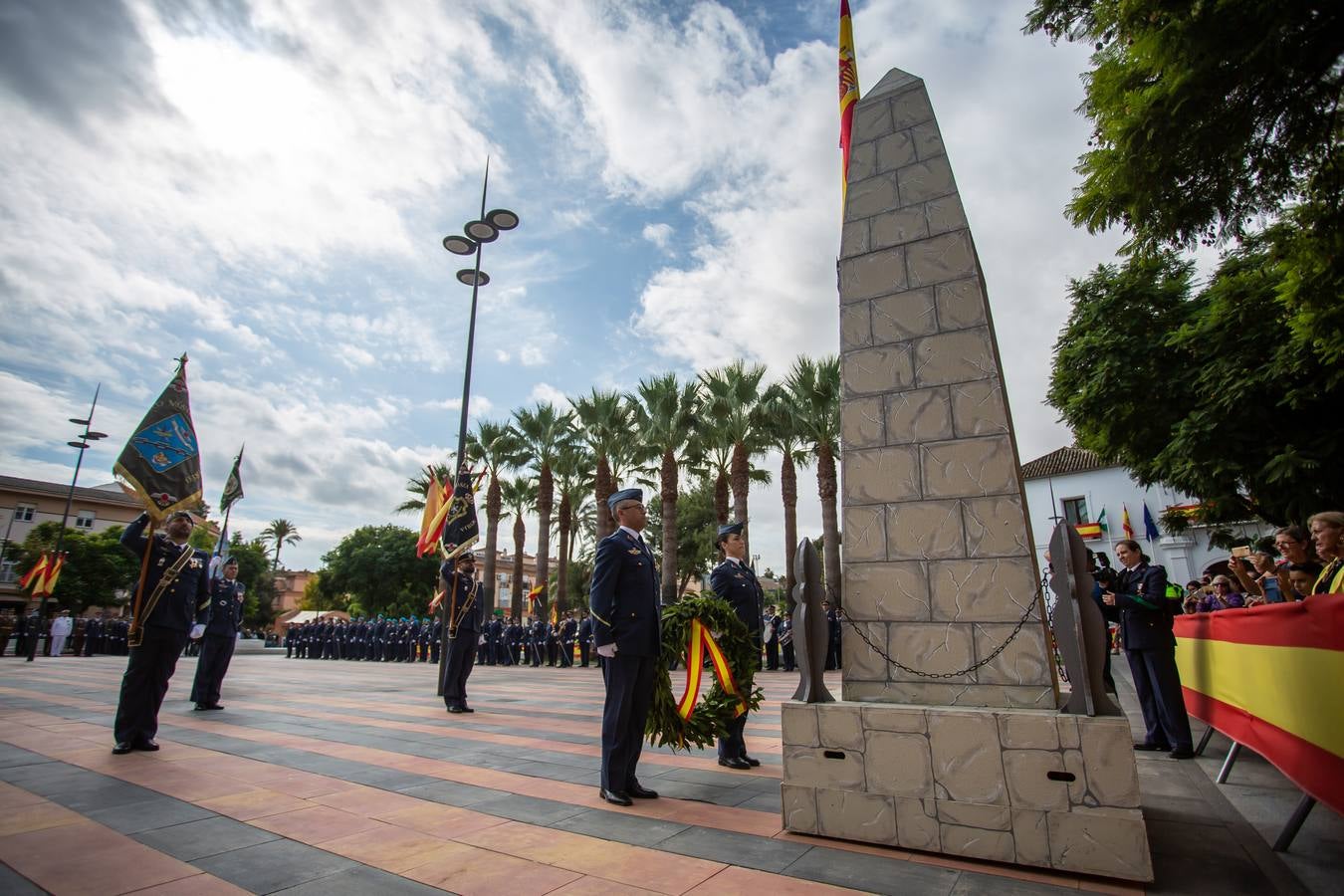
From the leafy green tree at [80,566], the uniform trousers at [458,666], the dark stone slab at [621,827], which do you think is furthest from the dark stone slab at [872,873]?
the leafy green tree at [80,566]

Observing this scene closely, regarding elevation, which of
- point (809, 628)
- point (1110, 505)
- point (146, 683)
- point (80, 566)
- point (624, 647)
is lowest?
point (146, 683)

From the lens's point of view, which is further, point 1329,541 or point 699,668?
point 699,668

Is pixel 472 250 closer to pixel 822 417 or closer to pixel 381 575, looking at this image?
pixel 822 417

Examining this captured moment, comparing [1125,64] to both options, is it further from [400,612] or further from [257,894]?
[400,612]

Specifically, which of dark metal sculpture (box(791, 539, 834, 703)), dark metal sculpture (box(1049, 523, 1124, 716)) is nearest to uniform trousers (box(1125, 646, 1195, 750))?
dark metal sculpture (box(1049, 523, 1124, 716))

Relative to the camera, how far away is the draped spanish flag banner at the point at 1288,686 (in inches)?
112

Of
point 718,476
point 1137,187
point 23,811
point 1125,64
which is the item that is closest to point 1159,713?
point 1137,187

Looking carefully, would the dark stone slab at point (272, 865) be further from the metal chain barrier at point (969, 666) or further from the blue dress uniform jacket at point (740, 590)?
the blue dress uniform jacket at point (740, 590)

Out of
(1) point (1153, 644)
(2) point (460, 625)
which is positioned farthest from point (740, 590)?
(2) point (460, 625)

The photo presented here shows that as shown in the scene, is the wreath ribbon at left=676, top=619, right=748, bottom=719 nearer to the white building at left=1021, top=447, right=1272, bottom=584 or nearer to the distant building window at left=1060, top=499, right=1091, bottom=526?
the white building at left=1021, top=447, right=1272, bottom=584

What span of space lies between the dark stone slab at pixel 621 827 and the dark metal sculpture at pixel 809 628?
3.51 feet

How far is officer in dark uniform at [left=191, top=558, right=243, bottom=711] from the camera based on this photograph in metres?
8.79

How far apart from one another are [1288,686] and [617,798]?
389 cm

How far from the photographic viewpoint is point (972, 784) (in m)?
3.23
